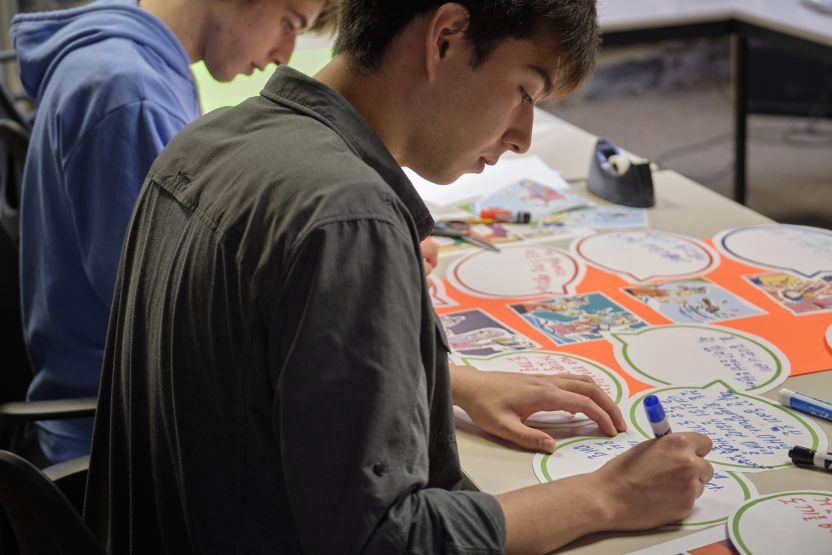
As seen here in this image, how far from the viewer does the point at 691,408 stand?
108 cm

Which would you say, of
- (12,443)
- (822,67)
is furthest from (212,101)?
(822,67)

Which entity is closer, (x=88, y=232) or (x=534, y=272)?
(x=88, y=232)

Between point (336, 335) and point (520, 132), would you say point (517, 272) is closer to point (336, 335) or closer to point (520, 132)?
point (520, 132)

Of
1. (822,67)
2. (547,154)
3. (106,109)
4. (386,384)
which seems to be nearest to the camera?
(386,384)

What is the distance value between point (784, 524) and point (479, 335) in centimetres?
54

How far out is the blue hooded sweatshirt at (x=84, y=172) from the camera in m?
1.32

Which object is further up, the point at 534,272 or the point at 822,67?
the point at 534,272

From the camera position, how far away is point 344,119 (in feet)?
2.82

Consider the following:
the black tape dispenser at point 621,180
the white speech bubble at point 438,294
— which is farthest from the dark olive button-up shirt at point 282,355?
the black tape dispenser at point 621,180

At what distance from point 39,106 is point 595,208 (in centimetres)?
108

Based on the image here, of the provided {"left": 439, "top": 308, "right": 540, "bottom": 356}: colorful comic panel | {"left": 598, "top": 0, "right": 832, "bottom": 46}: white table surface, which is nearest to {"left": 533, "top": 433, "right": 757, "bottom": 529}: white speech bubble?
{"left": 439, "top": 308, "right": 540, "bottom": 356}: colorful comic panel

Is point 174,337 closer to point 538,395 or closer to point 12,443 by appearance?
point 538,395

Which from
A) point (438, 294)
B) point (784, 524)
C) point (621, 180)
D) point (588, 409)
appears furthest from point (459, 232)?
point (784, 524)

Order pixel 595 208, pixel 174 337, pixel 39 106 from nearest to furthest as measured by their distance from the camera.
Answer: pixel 174 337 → pixel 39 106 → pixel 595 208
